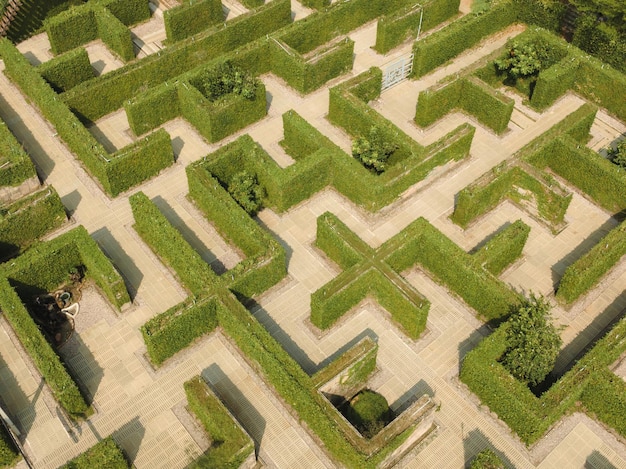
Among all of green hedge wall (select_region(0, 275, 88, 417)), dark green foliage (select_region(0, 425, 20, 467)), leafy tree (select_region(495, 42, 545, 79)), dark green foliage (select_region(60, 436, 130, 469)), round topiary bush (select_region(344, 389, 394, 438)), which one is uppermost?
leafy tree (select_region(495, 42, 545, 79))

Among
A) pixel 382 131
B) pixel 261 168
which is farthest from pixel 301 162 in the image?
pixel 382 131

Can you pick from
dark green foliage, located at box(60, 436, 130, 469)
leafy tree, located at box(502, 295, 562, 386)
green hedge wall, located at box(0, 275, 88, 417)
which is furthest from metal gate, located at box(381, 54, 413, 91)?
dark green foliage, located at box(60, 436, 130, 469)

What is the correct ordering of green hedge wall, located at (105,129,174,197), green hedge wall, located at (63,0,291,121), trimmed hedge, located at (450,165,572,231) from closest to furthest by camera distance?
trimmed hedge, located at (450,165,572,231) → green hedge wall, located at (105,129,174,197) → green hedge wall, located at (63,0,291,121)

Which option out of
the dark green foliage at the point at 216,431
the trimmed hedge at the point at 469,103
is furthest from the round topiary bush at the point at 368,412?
the trimmed hedge at the point at 469,103

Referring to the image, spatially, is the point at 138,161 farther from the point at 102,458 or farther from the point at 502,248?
the point at 502,248

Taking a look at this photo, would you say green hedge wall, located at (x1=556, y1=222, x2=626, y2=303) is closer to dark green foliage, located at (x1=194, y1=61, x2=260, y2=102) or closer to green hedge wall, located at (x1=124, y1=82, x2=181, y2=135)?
dark green foliage, located at (x1=194, y1=61, x2=260, y2=102)
